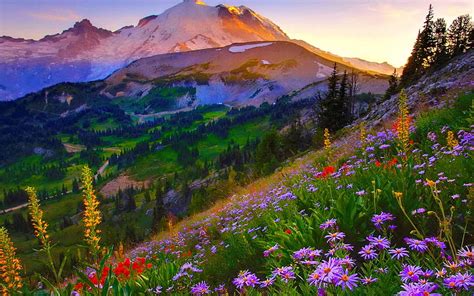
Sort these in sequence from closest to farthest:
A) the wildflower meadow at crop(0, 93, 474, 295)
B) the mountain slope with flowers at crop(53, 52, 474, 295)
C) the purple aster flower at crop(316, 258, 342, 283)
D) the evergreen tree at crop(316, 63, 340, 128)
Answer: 1. the purple aster flower at crop(316, 258, 342, 283)
2. the wildflower meadow at crop(0, 93, 474, 295)
3. the mountain slope with flowers at crop(53, 52, 474, 295)
4. the evergreen tree at crop(316, 63, 340, 128)

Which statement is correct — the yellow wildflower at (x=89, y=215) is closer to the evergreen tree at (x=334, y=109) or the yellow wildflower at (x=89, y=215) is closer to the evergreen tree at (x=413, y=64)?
the evergreen tree at (x=334, y=109)

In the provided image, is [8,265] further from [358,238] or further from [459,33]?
[459,33]

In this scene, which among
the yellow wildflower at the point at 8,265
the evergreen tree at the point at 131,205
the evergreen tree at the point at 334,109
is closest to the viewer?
the yellow wildflower at the point at 8,265

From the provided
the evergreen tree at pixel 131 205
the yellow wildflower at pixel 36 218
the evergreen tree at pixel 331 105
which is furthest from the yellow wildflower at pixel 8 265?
the evergreen tree at pixel 131 205

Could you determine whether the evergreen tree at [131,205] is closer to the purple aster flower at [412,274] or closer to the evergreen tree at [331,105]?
the evergreen tree at [331,105]

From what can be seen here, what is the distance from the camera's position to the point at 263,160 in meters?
62.9

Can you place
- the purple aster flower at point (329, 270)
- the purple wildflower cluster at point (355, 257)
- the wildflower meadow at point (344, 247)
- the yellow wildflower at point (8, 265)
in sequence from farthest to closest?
the yellow wildflower at point (8, 265) < the wildflower meadow at point (344, 247) < the purple wildflower cluster at point (355, 257) < the purple aster flower at point (329, 270)

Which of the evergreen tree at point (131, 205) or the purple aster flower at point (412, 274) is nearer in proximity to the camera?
the purple aster flower at point (412, 274)

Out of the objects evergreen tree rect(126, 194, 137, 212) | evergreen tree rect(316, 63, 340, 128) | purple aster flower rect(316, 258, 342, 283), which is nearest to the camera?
purple aster flower rect(316, 258, 342, 283)

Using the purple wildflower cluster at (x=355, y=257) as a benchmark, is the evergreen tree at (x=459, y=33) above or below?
above

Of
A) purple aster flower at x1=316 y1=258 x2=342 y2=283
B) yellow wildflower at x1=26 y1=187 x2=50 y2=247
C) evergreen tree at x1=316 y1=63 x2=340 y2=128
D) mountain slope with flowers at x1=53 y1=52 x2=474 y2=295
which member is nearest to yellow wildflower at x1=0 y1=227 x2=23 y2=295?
yellow wildflower at x1=26 y1=187 x2=50 y2=247

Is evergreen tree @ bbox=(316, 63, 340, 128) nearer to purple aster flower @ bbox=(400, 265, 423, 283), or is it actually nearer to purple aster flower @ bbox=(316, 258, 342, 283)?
purple aster flower @ bbox=(400, 265, 423, 283)

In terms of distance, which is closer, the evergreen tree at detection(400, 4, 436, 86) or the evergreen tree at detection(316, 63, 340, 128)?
the evergreen tree at detection(316, 63, 340, 128)

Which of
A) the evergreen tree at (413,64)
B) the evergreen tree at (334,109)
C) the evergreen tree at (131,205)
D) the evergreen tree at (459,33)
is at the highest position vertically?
the evergreen tree at (459,33)
